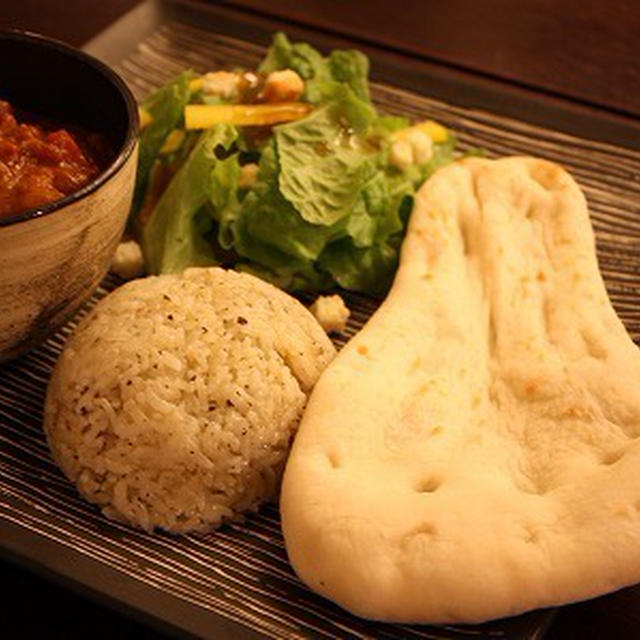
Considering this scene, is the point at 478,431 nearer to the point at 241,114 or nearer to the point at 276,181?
the point at 276,181

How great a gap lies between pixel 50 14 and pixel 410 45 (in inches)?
46.7

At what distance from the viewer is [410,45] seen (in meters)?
3.92

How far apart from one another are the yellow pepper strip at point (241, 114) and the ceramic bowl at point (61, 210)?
1.13 feet

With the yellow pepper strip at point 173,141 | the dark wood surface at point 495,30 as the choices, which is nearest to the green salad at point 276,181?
the yellow pepper strip at point 173,141

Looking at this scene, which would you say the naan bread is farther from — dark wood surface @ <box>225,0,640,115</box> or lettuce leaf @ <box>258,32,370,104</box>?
dark wood surface @ <box>225,0,640,115</box>

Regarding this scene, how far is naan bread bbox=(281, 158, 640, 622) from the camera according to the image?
1.93m

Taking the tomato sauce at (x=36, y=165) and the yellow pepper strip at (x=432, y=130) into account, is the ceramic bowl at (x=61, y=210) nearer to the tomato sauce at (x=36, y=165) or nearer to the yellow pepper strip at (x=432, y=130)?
the tomato sauce at (x=36, y=165)

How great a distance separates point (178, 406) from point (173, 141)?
39.8 inches

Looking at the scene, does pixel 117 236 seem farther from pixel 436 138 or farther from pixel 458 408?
pixel 436 138

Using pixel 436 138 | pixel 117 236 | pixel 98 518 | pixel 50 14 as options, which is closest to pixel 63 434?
pixel 98 518

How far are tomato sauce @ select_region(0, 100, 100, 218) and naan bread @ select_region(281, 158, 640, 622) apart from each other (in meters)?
0.64

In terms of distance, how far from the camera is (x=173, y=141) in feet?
9.81

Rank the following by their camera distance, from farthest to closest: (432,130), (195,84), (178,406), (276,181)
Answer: (432,130), (195,84), (276,181), (178,406)

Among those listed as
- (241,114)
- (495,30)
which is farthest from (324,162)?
(495,30)
